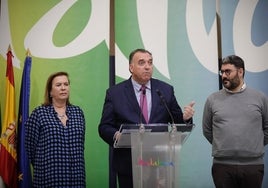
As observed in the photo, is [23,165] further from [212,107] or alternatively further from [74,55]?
[212,107]

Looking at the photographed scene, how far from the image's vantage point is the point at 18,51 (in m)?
3.80

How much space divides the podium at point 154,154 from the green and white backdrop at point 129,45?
1.98 meters

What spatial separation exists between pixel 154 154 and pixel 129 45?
229 centimetres

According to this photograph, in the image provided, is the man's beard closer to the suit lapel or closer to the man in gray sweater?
the man in gray sweater

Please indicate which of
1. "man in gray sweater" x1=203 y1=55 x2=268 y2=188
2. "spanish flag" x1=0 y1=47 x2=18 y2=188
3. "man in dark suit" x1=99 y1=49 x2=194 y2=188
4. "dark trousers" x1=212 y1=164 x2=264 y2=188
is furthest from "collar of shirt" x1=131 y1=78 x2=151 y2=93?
"spanish flag" x1=0 y1=47 x2=18 y2=188

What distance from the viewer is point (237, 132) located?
274 centimetres

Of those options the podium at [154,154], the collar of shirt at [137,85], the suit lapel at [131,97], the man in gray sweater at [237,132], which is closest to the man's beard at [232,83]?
the man in gray sweater at [237,132]

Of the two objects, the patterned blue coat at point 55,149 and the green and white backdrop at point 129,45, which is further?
the green and white backdrop at point 129,45

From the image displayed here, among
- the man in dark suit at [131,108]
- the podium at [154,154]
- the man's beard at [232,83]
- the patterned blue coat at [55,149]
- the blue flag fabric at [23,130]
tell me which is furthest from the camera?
the blue flag fabric at [23,130]

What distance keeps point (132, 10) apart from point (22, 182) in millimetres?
2257

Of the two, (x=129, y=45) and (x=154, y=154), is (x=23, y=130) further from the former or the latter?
(x=154, y=154)

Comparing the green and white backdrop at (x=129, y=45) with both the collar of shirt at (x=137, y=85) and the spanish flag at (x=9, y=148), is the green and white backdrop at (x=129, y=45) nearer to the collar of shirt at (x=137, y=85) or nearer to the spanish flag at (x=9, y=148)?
the spanish flag at (x=9, y=148)

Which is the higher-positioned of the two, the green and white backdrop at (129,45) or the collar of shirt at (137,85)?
the green and white backdrop at (129,45)

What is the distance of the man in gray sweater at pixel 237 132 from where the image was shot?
2.73 m
